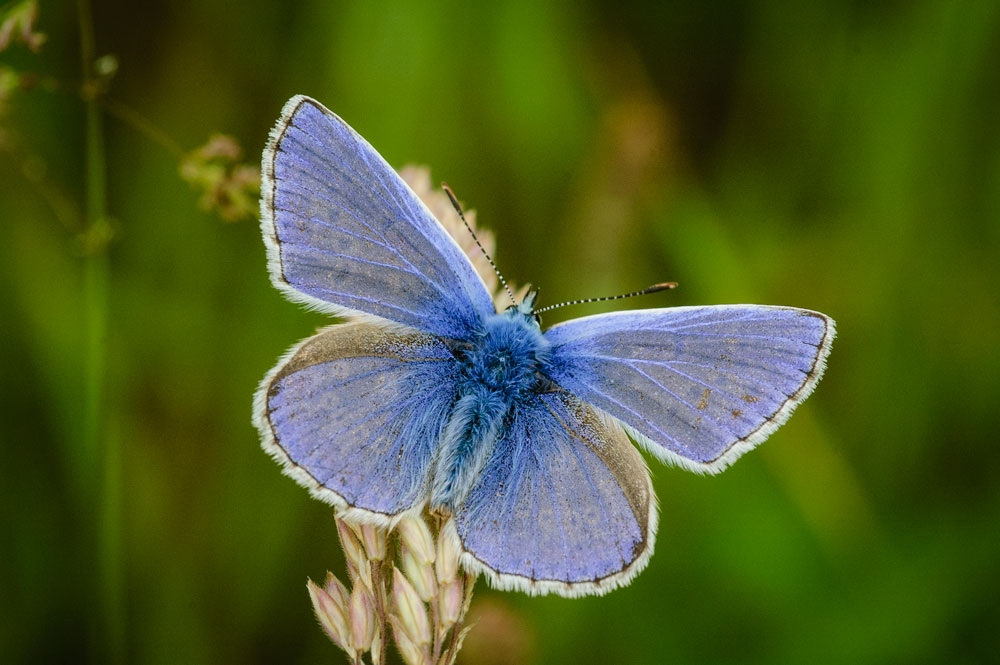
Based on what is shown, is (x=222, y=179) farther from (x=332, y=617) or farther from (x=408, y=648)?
(x=408, y=648)

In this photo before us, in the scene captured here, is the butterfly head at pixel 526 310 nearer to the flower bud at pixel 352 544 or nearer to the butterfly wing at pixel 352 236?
the butterfly wing at pixel 352 236

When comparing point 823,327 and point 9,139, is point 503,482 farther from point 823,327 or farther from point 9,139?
point 9,139

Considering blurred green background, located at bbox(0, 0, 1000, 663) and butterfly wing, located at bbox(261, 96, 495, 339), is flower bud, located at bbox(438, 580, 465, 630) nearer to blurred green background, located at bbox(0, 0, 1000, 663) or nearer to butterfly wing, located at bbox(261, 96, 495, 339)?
butterfly wing, located at bbox(261, 96, 495, 339)

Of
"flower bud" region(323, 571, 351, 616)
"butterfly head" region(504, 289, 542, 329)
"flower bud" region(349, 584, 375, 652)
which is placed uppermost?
"butterfly head" region(504, 289, 542, 329)

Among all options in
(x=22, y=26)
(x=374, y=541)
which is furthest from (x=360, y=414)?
(x=22, y=26)

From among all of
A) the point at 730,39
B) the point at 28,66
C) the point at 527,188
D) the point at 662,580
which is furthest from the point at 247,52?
the point at 662,580

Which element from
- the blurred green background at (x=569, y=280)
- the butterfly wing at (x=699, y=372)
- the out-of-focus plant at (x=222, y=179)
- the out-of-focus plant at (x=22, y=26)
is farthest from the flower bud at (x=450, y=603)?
the out-of-focus plant at (x=22, y=26)

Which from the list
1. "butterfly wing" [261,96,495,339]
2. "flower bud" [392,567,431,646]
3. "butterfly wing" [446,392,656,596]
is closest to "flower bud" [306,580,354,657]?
"flower bud" [392,567,431,646]
